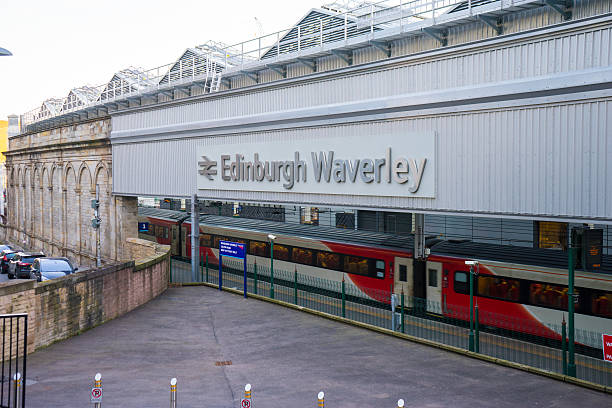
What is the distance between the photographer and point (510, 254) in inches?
722

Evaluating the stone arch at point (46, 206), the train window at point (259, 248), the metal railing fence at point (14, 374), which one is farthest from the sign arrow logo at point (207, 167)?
the stone arch at point (46, 206)

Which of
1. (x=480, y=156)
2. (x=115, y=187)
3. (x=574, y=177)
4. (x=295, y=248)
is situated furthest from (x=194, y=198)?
(x=574, y=177)

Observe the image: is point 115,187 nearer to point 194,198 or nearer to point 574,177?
point 194,198

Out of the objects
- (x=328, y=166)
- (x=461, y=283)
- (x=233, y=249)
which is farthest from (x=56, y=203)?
(x=461, y=283)

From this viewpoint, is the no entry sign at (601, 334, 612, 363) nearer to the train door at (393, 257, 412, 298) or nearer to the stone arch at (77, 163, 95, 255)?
the train door at (393, 257, 412, 298)

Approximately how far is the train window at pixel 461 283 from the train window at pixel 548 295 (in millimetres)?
2328

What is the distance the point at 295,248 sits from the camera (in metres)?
26.2

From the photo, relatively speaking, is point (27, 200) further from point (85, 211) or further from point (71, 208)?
point (85, 211)

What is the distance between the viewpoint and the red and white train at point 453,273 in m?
16.1

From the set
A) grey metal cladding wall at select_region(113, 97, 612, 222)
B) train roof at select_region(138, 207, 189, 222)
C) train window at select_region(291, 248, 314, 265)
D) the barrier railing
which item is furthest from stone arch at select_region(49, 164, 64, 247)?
grey metal cladding wall at select_region(113, 97, 612, 222)

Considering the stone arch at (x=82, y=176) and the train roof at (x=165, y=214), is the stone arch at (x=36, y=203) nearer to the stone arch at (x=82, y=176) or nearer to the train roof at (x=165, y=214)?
the train roof at (x=165, y=214)

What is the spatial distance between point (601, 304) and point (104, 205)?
27396 mm

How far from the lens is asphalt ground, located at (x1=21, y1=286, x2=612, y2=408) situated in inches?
490

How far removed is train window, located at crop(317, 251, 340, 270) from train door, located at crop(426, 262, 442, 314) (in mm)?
4537
